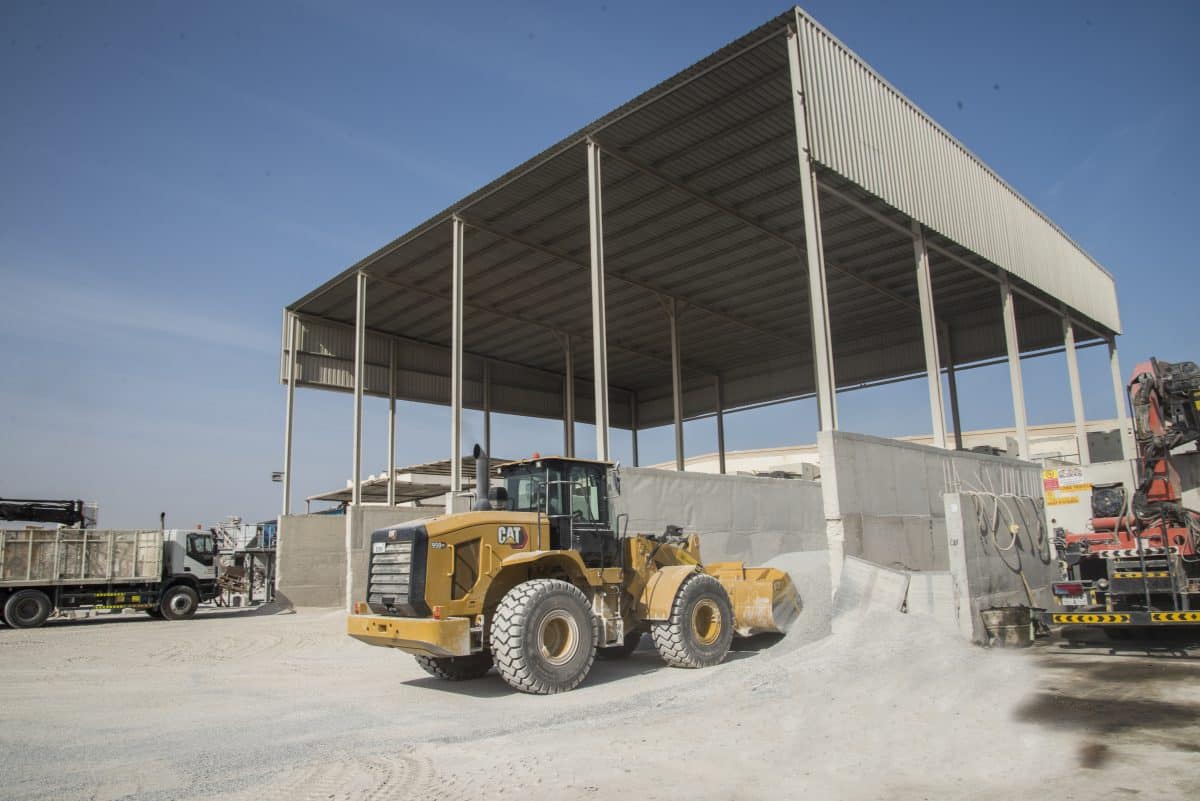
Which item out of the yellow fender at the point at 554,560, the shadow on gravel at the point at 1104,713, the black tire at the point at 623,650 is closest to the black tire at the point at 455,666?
the yellow fender at the point at 554,560

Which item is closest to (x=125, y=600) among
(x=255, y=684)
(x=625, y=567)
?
(x=255, y=684)

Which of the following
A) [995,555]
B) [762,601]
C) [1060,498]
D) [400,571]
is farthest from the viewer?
[1060,498]

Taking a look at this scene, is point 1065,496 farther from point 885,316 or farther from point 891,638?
point 885,316

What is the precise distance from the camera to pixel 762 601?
11.9 meters

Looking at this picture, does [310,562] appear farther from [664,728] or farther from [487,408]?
[664,728]

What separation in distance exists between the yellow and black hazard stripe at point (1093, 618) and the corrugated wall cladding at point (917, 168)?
824 cm

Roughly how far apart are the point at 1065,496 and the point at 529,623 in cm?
1106

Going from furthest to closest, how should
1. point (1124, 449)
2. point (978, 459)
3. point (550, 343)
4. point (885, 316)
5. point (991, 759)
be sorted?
point (550, 343) → point (885, 316) → point (1124, 449) → point (978, 459) → point (991, 759)

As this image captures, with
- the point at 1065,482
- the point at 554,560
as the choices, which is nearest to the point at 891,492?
the point at 1065,482

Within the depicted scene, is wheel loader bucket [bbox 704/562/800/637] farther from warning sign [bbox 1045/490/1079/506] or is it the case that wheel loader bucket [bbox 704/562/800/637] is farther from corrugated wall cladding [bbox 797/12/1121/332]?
corrugated wall cladding [bbox 797/12/1121/332]

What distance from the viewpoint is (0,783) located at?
6.05 metres

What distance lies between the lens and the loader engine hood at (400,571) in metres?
9.02

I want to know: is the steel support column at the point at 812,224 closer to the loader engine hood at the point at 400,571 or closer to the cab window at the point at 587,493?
the cab window at the point at 587,493

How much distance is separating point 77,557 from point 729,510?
709 inches
